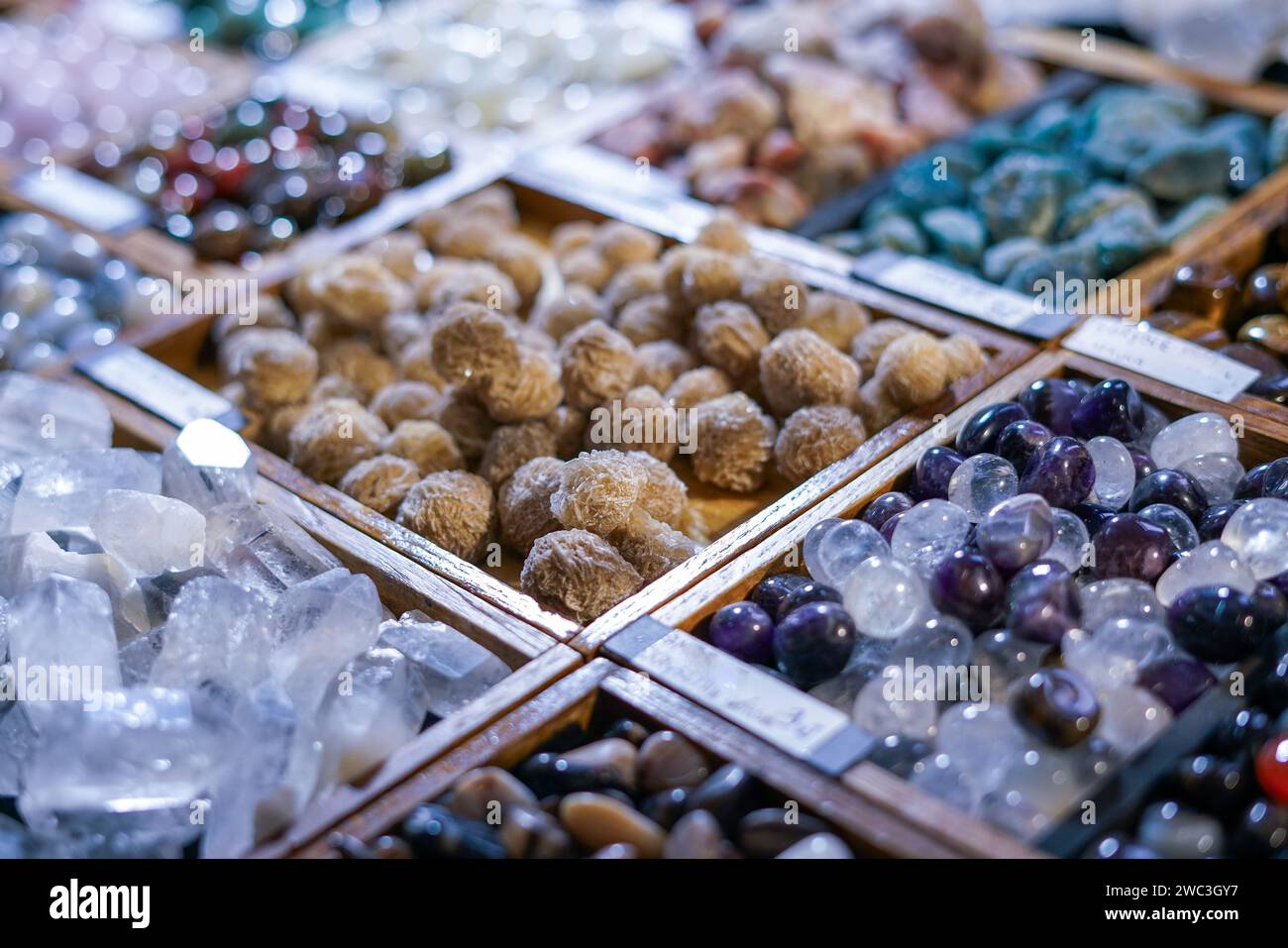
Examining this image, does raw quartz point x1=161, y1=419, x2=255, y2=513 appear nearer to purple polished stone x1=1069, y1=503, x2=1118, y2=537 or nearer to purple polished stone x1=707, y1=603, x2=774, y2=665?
purple polished stone x1=707, y1=603, x2=774, y2=665

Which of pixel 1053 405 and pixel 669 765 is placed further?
pixel 1053 405

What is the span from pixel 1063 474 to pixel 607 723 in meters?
0.50

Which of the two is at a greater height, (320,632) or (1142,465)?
(1142,465)

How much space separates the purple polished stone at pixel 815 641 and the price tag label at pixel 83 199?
1464 mm

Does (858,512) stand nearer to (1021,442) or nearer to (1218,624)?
(1021,442)

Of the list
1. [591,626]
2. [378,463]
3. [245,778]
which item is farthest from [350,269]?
[245,778]

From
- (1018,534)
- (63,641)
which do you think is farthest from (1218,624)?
(63,641)

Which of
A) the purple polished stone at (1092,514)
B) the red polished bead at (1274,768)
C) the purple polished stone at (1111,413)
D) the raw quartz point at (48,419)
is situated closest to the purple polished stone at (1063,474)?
the purple polished stone at (1092,514)

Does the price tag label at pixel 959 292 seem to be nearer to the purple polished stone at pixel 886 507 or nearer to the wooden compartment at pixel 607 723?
the purple polished stone at pixel 886 507

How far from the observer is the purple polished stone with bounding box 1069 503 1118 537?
4.30 ft

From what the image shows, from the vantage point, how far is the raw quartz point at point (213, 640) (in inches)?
46.9

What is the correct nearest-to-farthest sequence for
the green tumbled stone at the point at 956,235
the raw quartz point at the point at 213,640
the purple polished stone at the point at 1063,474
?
1. the raw quartz point at the point at 213,640
2. the purple polished stone at the point at 1063,474
3. the green tumbled stone at the point at 956,235

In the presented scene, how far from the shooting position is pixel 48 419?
5.17 feet

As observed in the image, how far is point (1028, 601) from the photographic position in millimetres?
1128
